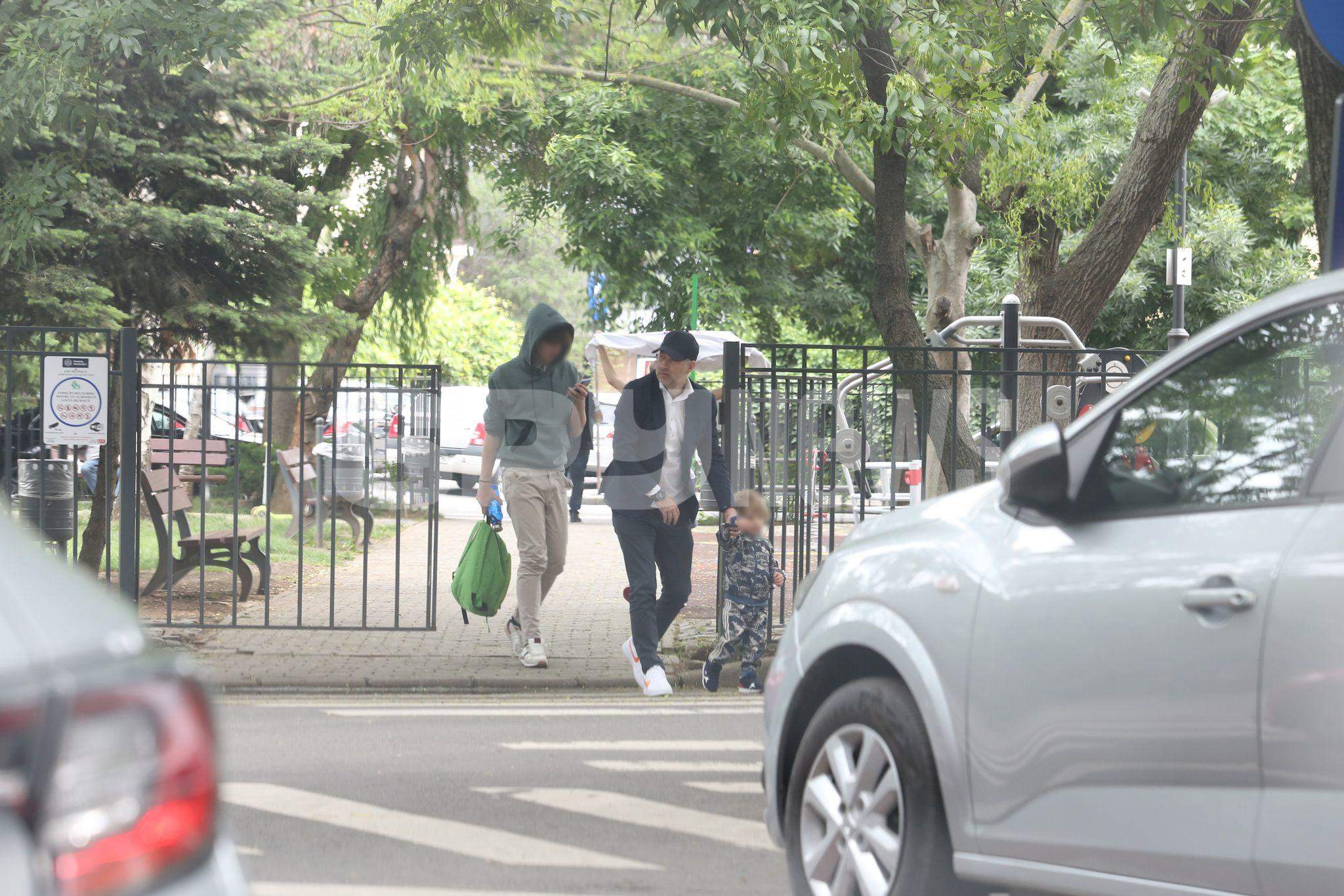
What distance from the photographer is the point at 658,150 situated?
77.2 ft

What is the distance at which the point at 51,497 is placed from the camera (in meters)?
9.95

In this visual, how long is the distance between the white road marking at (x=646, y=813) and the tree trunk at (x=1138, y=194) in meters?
7.07

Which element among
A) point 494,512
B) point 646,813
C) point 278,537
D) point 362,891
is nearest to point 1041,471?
point 362,891

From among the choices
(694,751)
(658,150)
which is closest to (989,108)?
(694,751)

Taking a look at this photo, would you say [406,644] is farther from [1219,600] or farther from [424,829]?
[1219,600]

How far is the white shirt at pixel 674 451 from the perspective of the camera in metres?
8.16

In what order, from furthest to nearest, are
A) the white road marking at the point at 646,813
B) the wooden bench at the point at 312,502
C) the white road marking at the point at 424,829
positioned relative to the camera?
the wooden bench at the point at 312,502
the white road marking at the point at 646,813
the white road marking at the point at 424,829

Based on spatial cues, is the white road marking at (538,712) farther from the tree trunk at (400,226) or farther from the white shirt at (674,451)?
the tree trunk at (400,226)

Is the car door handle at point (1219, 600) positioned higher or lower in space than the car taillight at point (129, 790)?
higher

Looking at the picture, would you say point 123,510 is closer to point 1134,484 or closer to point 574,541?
point 1134,484

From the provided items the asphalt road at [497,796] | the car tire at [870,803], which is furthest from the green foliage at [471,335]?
the car tire at [870,803]

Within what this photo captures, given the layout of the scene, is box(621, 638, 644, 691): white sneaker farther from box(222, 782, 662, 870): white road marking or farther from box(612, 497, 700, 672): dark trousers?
box(222, 782, 662, 870): white road marking

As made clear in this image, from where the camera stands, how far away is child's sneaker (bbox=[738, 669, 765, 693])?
8.57m

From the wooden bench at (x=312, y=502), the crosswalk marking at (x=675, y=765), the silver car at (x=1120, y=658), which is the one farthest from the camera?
the wooden bench at (x=312, y=502)
